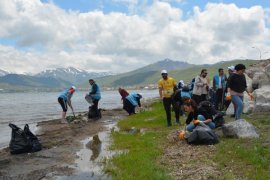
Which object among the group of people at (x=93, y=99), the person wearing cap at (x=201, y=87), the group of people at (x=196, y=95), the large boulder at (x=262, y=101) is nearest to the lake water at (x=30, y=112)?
the group of people at (x=93, y=99)

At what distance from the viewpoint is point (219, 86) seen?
1984 cm

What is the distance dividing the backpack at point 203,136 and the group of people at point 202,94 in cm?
48

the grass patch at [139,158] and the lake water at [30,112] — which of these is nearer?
the grass patch at [139,158]

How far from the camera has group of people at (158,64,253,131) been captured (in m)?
12.8

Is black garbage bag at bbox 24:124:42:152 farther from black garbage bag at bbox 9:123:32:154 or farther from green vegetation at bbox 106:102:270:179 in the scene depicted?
green vegetation at bbox 106:102:270:179

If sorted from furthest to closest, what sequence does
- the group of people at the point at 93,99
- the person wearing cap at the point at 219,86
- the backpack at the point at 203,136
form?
the group of people at the point at 93,99 → the person wearing cap at the point at 219,86 → the backpack at the point at 203,136

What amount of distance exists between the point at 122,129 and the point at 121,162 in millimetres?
8129

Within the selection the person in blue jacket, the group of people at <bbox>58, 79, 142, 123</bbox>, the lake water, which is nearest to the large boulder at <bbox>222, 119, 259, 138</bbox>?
the lake water

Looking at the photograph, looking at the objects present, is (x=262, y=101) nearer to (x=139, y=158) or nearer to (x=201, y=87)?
(x=201, y=87)

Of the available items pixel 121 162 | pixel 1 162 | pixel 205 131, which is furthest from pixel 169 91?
pixel 1 162

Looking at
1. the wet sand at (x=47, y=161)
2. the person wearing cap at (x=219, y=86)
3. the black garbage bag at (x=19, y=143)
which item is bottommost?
the wet sand at (x=47, y=161)

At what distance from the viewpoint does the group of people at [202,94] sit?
1279cm

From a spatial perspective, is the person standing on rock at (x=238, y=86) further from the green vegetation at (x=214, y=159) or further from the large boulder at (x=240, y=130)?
the large boulder at (x=240, y=130)

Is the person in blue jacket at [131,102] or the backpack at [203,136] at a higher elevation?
the person in blue jacket at [131,102]
